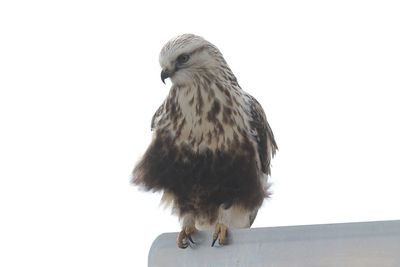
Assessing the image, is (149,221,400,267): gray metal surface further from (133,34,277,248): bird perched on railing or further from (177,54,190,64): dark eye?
(177,54,190,64): dark eye

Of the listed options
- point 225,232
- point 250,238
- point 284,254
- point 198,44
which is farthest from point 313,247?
point 198,44

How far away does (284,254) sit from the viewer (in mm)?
2932

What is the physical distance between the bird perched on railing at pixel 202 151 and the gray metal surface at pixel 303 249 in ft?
7.01

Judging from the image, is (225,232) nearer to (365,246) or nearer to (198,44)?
(365,246)

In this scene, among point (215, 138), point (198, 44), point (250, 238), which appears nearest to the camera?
point (250, 238)

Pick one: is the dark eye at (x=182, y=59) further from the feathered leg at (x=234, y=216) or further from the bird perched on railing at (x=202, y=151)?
the feathered leg at (x=234, y=216)

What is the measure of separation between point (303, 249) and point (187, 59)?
9.88 ft

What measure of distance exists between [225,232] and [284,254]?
0.44 metres

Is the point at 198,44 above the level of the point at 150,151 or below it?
above

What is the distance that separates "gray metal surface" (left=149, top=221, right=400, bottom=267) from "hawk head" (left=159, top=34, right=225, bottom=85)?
2.41 metres

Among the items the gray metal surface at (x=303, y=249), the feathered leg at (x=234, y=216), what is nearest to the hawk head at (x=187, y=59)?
the feathered leg at (x=234, y=216)

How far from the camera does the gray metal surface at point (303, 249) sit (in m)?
2.72

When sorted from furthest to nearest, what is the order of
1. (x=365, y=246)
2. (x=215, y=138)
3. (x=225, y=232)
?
(x=215, y=138) < (x=225, y=232) < (x=365, y=246)

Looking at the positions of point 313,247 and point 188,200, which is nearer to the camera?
point 313,247
